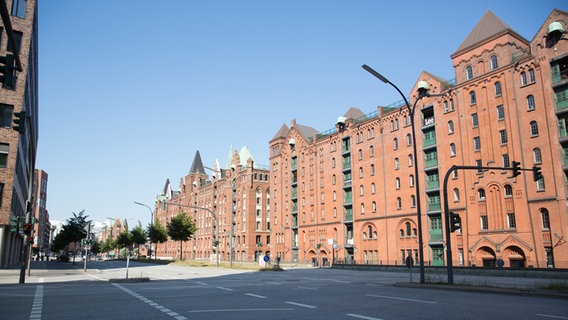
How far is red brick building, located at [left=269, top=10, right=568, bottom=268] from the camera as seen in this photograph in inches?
1522

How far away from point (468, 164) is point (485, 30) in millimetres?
15107

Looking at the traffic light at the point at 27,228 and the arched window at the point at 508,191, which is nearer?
the traffic light at the point at 27,228

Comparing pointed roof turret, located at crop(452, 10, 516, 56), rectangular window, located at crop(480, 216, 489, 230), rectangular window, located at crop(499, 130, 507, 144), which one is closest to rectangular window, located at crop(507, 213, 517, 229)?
rectangular window, located at crop(480, 216, 489, 230)

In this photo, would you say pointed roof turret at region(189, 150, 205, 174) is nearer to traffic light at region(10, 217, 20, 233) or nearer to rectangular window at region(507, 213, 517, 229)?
rectangular window at region(507, 213, 517, 229)

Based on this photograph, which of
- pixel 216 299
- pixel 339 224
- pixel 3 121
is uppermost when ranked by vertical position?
pixel 3 121

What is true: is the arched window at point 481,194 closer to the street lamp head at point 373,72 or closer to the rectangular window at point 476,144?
the rectangular window at point 476,144

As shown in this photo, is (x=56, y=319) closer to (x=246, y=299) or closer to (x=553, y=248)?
(x=246, y=299)

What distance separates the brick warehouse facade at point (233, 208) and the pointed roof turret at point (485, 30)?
42154 millimetres

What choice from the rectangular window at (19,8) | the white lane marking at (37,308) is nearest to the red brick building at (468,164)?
the white lane marking at (37,308)

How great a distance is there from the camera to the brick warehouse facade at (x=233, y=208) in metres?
85.6

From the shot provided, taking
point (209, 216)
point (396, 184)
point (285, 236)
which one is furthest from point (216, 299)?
point (209, 216)

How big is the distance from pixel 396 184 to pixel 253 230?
39047mm

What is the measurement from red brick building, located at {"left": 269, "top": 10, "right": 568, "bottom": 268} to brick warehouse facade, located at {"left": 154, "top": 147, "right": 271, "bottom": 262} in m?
18.7

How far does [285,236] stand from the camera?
245 feet
